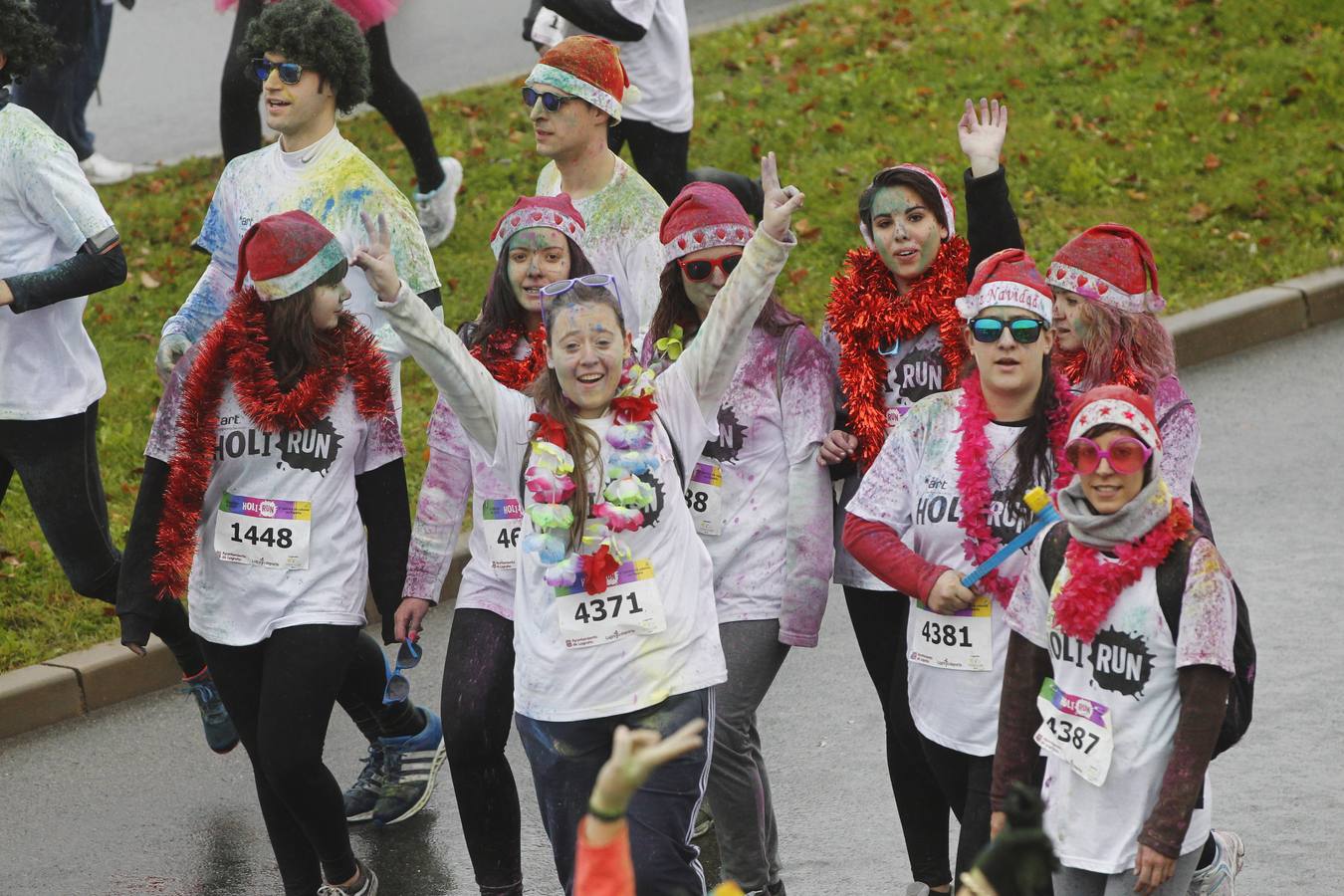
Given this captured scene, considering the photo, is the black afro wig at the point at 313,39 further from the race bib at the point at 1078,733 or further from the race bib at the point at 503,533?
the race bib at the point at 1078,733

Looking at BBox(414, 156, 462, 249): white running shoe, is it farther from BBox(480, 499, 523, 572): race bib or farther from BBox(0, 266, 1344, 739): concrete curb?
BBox(480, 499, 523, 572): race bib

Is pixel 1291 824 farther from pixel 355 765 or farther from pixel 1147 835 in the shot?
pixel 355 765

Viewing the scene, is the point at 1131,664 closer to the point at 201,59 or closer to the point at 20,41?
the point at 20,41

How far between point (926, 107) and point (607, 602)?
25.7ft

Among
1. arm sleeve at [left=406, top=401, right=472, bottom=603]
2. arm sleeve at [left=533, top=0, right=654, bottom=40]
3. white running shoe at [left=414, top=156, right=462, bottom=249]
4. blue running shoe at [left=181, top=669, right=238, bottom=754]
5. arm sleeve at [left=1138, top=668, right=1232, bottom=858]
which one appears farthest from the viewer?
white running shoe at [left=414, top=156, right=462, bottom=249]

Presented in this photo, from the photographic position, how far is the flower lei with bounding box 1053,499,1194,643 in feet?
13.5

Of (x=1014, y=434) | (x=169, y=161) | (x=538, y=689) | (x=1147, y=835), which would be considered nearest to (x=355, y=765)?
(x=538, y=689)

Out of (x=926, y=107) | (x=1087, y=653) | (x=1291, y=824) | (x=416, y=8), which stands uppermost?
(x=416, y=8)

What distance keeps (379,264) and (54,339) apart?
2223 millimetres

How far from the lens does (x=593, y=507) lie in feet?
14.9

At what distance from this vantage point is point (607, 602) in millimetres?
4535

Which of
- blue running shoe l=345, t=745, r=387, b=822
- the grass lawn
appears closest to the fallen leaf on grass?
the grass lawn

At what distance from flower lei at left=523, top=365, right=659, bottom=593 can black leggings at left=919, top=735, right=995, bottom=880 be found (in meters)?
0.95

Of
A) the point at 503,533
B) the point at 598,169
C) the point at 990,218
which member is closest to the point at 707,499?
the point at 503,533
